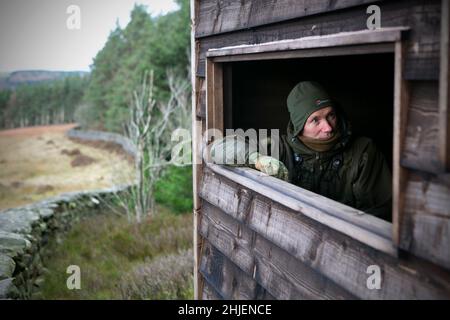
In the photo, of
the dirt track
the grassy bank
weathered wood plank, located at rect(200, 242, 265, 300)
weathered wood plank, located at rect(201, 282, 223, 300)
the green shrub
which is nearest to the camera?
weathered wood plank, located at rect(200, 242, 265, 300)

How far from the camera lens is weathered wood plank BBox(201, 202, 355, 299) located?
2.27 metres

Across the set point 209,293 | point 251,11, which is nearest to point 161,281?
point 209,293

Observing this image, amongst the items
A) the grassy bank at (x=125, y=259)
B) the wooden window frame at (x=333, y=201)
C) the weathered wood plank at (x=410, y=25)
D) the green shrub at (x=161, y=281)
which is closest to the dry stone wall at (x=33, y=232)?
the grassy bank at (x=125, y=259)

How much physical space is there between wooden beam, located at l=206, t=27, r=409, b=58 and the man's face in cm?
64

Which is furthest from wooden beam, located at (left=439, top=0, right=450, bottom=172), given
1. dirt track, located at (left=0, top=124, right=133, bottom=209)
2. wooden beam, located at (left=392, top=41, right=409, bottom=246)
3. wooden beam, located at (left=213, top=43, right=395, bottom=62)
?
dirt track, located at (left=0, top=124, right=133, bottom=209)

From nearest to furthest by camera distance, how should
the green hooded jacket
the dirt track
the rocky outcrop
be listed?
the green hooded jacket < the rocky outcrop < the dirt track

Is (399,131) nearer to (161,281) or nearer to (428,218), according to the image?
(428,218)

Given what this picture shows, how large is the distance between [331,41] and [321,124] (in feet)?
4.00

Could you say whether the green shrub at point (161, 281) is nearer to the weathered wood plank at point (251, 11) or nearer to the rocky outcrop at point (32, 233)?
the rocky outcrop at point (32, 233)

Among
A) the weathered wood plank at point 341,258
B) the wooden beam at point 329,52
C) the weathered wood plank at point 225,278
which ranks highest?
the wooden beam at point 329,52

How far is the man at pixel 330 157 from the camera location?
10.4ft

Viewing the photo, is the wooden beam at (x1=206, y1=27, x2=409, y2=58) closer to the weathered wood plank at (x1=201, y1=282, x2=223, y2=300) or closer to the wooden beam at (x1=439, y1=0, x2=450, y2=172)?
the wooden beam at (x1=439, y1=0, x2=450, y2=172)

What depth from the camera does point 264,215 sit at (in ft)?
9.14
